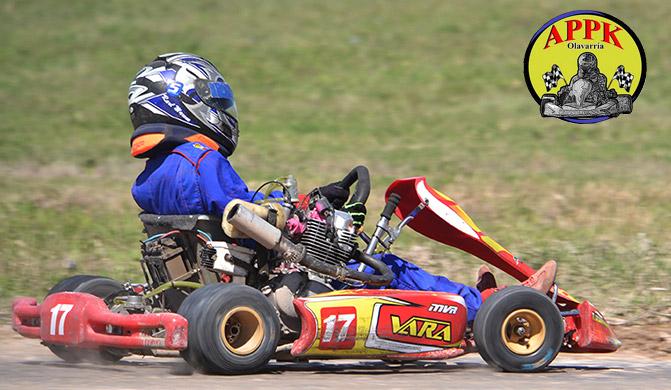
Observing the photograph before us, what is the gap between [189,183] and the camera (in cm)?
638

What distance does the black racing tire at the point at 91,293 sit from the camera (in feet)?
22.4

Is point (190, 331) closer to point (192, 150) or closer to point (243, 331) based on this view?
point (243, 331)

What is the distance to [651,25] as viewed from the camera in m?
24.4

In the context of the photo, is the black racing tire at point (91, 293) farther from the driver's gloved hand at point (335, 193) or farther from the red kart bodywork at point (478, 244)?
the red kart bodywork at point (478, 244)

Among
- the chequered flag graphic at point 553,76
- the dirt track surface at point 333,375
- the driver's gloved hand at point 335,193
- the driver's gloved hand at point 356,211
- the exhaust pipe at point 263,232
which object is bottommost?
the dirt track surface at point 333,375

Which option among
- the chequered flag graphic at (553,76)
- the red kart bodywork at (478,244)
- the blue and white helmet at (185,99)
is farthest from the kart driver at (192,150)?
the chequered flag graphic at (553,76)

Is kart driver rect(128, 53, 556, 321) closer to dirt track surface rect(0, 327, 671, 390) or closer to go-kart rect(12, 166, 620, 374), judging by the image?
go-kart rect(12, 166, 620, 374)

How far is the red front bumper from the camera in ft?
19.4

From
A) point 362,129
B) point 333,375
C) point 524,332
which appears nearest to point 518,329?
point 524,332

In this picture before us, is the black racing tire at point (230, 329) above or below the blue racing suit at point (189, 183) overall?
below

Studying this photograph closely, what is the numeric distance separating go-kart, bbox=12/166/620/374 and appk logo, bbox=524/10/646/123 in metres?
4.52

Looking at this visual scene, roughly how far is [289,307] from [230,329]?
0.40m

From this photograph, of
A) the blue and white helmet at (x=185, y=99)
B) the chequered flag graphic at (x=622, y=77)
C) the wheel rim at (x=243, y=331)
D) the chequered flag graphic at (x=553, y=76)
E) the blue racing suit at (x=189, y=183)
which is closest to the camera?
the wheel rim at (x=243, y=331)

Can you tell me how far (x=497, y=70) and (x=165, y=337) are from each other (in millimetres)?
16906
